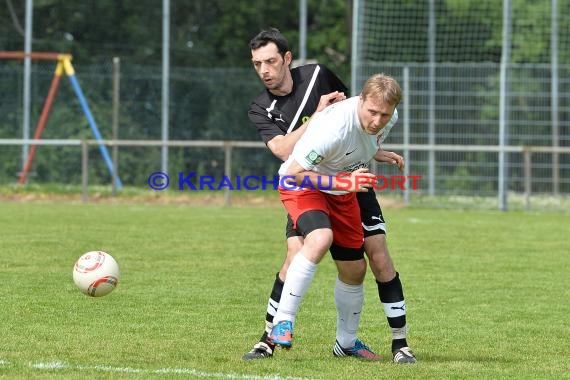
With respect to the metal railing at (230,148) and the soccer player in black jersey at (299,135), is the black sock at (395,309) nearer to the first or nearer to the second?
the soccer player in black jersey at (299,135)

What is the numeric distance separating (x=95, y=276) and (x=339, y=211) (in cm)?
172

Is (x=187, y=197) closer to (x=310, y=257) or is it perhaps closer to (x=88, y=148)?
(x=88, y=148)

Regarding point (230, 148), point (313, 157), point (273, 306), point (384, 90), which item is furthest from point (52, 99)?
point (384, 90)

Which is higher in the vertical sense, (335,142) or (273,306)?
(335,142)

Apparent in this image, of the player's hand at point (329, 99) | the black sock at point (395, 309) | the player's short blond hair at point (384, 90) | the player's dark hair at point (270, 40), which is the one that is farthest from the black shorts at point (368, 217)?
the player's dark hair at point (270, 40)

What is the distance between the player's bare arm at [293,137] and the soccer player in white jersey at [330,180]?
0.07 meters

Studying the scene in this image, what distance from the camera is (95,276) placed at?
743cm

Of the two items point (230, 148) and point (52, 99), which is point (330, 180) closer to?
point (230, 148)

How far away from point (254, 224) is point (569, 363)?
9.78m

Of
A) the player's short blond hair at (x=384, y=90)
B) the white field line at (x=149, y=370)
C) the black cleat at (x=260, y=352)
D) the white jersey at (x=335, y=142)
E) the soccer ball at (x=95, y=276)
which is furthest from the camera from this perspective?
the soccer ball at (x=95, y=276)

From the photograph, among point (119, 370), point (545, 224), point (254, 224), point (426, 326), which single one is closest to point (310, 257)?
point (119, 370)

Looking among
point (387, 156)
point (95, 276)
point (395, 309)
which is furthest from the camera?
point (95, 276)

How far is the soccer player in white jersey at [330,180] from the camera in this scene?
20.5ft

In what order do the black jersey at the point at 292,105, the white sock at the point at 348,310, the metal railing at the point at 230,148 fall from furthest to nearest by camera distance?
the metal railing at the point at 230,148
the black jersey at the point at 292,105
the white sock at the point at 348,310
